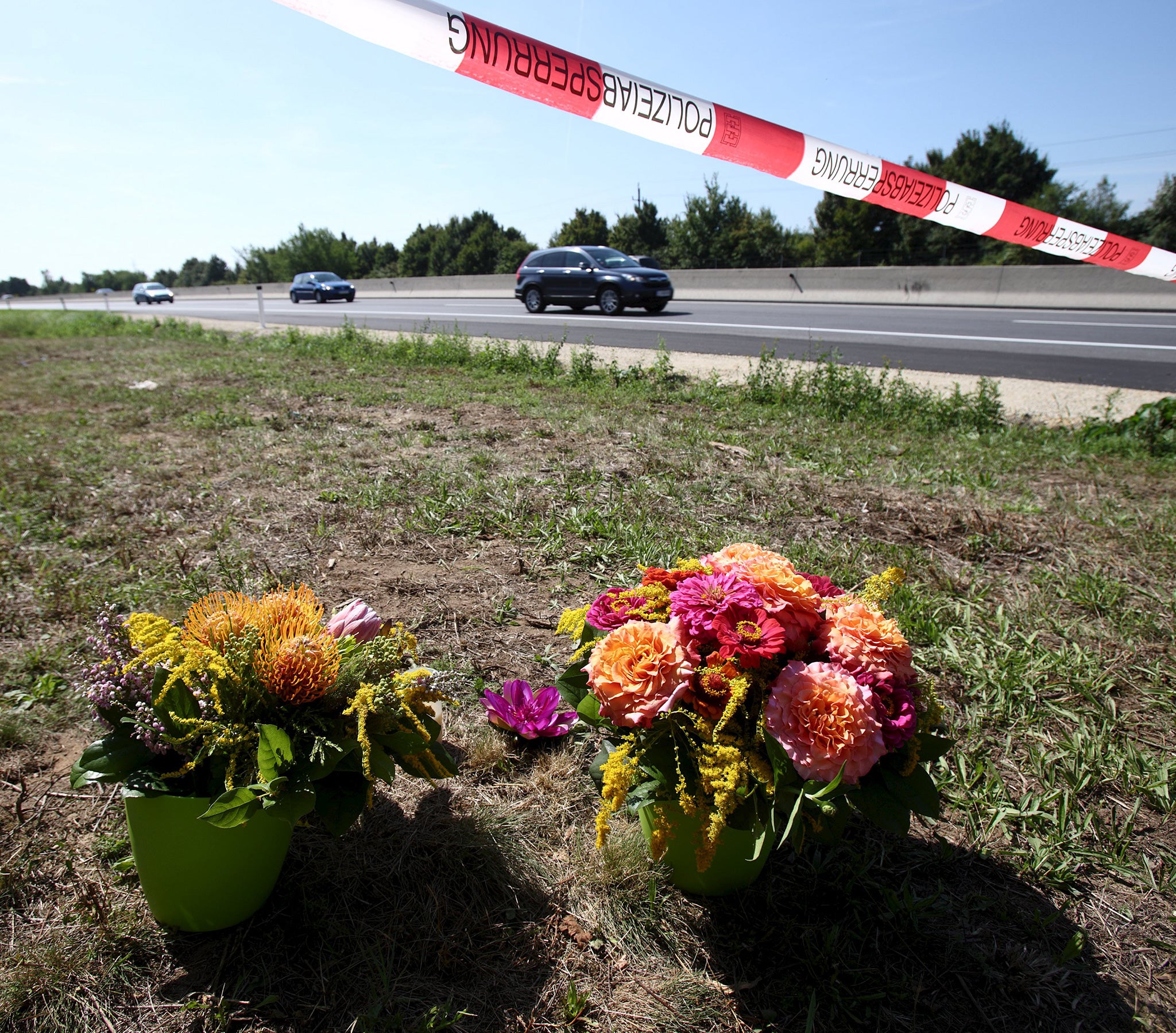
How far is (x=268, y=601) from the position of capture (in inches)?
69.2

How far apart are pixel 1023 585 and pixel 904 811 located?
2.21m

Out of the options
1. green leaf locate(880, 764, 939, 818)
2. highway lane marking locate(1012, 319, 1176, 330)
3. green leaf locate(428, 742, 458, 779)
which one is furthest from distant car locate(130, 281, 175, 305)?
green leaf locate(880, 764, 939, 818)

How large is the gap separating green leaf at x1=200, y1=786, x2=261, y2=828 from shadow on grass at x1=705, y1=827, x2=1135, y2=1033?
109cm

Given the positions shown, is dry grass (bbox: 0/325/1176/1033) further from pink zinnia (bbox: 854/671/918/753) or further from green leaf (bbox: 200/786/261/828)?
pink zinnia (bbox: 854/671/918/753)

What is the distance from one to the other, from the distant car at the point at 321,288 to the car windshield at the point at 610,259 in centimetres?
1872

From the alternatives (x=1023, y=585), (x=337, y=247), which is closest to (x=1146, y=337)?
(x=1023, y=585)

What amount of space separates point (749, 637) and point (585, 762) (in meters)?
0.93

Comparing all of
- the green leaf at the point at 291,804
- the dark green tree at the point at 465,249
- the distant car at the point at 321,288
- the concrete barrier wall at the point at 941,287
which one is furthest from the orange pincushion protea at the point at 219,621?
the dark green tree at the point at 465,249

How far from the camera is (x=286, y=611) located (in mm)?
1772

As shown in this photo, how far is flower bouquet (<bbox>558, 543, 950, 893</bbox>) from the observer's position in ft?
4.99

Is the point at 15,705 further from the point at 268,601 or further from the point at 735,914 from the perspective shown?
the point at 735,914

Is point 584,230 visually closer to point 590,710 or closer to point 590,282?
point 590,282

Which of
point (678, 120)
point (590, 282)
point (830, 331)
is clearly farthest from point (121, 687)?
point (590, 282)

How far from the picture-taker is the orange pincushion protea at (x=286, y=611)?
172 cm
